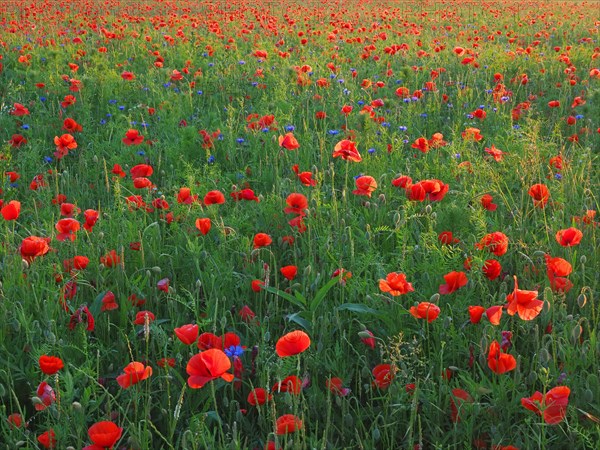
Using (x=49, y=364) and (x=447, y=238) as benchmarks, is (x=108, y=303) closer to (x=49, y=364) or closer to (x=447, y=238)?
(x=49, y=364)

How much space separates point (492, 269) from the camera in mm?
2111

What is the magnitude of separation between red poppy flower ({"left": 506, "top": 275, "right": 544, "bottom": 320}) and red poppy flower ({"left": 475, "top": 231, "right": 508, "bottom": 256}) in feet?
1.20

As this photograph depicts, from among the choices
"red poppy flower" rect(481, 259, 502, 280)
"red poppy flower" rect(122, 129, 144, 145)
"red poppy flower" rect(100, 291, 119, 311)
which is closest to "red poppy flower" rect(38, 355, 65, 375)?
"red poppy flower" rect(100, 291, 119, 311)

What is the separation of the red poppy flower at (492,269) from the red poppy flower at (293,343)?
2.73 ft

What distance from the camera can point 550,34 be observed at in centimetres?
871

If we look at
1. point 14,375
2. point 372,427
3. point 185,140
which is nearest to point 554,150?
point 185,140

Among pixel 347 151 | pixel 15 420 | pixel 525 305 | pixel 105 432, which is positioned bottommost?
pixel 15 420

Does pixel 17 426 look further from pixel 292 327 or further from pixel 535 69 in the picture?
pixel 535 69

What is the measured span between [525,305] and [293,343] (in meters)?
0.65

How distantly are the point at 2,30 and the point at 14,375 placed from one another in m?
7.63

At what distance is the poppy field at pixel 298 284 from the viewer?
169 centimetres

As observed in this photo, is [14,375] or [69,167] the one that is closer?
[14,375]

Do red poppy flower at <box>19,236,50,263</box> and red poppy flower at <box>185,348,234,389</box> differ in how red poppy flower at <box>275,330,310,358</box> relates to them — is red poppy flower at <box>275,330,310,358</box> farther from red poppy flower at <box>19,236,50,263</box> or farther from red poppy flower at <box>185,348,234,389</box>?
red poppy flower at <box>19,236,50,263</box>

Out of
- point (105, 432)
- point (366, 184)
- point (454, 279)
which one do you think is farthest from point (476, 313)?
point (105, 432)
